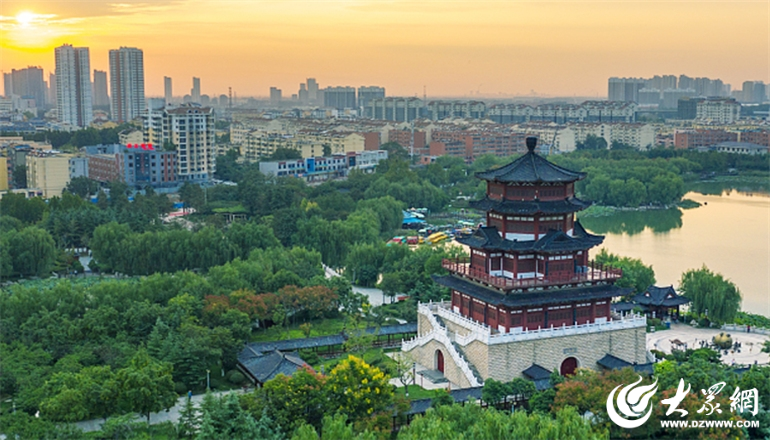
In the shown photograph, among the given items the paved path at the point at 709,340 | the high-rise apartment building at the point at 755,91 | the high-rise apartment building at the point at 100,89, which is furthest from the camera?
the high-rise apartment building at the point at 755,91

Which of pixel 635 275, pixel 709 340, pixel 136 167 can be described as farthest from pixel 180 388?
pixel 136 167

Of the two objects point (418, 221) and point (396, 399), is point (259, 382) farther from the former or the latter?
point (418, 221)

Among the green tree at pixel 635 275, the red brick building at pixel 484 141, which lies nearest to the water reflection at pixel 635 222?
the green tree at pixel 635 275

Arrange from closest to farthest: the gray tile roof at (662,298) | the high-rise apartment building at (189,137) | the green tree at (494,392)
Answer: the green tree at (494,392) → the gray tile roof at (662,298) → the high-rise apartment building at (189,137)

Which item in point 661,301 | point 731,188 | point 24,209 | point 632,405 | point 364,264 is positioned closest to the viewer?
point 632,405

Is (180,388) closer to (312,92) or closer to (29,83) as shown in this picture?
(29,83)

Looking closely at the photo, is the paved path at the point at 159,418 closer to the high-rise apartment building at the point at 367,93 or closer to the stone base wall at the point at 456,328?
the stone base wall at the point at 456,328
